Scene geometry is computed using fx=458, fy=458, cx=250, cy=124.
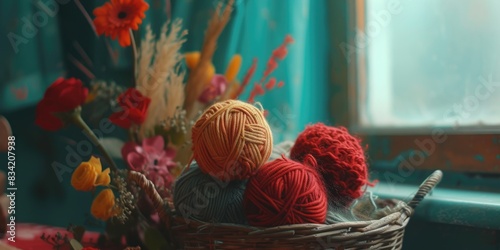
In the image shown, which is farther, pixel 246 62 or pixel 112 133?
pixel 246 62

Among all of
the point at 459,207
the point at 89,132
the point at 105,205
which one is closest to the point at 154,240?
the point at 105,205

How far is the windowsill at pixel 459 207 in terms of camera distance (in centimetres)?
70

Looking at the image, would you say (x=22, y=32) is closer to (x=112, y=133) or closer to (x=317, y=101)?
(x=112, y=133)

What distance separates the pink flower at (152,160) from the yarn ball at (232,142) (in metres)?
0.13

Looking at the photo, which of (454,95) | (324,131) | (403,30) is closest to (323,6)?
(403,30)

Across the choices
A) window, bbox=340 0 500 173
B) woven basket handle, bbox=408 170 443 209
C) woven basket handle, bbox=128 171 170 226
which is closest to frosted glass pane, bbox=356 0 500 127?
window, bbox=340 0 500 173

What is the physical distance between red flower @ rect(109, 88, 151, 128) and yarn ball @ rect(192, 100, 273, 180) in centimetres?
14

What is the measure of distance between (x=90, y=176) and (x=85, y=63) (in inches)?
12.2

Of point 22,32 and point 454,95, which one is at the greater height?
point 22,32

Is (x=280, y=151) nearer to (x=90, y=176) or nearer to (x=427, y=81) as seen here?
(x=90, y=176)

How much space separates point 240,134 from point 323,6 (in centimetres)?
61

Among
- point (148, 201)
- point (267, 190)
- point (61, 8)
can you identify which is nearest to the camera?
point (267, 190)

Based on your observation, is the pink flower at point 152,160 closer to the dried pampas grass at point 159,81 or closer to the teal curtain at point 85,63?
the dried pampas grass at point 159,81

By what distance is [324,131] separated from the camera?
644mm
